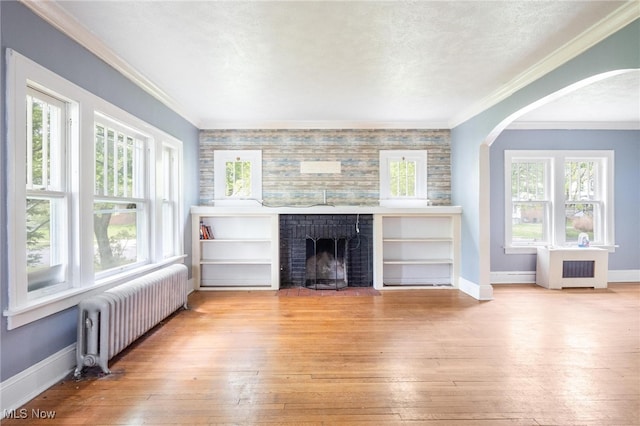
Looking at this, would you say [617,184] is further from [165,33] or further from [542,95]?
[165,33]

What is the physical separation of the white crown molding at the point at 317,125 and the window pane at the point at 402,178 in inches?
24.7

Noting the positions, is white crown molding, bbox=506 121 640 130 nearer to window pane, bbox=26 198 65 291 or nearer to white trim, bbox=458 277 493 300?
white trim, bbox=458 277 493 300

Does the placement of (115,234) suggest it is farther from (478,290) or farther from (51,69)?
(478,290)

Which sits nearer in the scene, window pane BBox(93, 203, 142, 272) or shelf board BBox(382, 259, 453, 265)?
window pane BBox(93, 203, 142, 272)

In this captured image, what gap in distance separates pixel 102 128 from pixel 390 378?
3387mm

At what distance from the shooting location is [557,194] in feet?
17.0

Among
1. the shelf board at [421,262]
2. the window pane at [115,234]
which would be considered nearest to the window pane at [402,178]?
the shelf board at [421,262]

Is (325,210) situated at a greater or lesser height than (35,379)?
greater

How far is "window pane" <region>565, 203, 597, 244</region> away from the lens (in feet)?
17.3

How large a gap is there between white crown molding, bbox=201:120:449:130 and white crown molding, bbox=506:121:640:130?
4.24 feet

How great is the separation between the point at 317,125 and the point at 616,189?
5.31m

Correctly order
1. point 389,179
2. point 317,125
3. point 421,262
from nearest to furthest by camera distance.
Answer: point 421,262 → point 317,125 → point 389,179

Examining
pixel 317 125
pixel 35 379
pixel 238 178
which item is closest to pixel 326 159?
pixel 317 125

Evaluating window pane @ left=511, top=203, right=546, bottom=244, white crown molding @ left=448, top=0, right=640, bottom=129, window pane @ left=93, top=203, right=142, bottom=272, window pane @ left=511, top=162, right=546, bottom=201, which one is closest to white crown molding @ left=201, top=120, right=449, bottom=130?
white crown molding @ left=448, top=0, right=640, bottom=129
